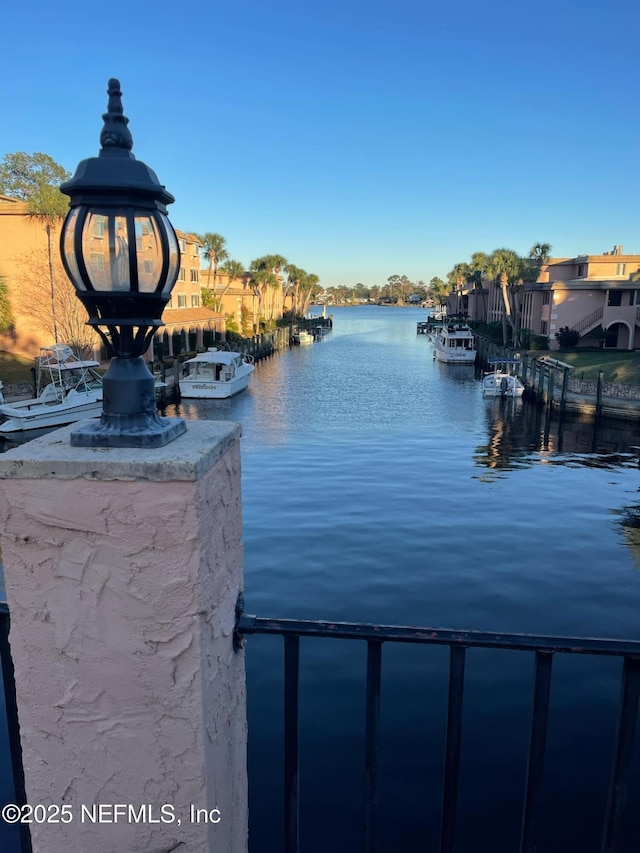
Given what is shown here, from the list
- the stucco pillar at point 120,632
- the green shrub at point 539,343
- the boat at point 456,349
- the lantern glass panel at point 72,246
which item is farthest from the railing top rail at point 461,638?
the boat at point 456,349

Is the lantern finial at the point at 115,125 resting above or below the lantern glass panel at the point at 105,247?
above

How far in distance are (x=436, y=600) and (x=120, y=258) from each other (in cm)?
1138

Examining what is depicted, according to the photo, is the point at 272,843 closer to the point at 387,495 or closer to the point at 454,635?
the point at 454,635

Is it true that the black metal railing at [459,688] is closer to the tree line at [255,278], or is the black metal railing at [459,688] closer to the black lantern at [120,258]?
the black lantern at [120,258]

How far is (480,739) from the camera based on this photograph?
333 inches

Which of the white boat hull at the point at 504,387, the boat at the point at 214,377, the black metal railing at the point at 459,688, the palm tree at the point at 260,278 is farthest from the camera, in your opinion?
the palm tree at the point at 260,278

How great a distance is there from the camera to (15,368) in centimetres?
3747

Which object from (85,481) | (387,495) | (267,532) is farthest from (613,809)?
(387,495)

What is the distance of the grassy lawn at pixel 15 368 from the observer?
3548 cm

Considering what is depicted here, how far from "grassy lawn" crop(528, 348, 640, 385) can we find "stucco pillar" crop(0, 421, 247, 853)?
121 feet

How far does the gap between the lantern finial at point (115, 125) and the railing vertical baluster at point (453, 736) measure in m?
1.97

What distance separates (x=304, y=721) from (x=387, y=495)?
10.9 meters

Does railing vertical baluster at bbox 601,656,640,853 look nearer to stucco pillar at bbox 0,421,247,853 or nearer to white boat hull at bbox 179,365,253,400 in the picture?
stucco pillar at bbox 0,421,247,853

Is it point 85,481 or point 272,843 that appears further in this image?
point 272,843
